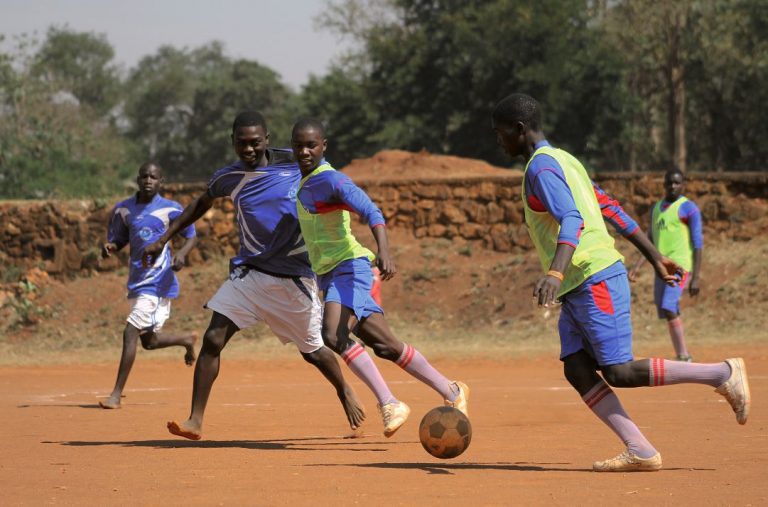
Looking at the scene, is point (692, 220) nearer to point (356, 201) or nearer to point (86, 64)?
point (356, 201)

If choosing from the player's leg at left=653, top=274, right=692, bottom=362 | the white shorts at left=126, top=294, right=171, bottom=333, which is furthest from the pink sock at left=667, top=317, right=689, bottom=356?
the white shorts at left=126, top=294, right=171, bottom=333

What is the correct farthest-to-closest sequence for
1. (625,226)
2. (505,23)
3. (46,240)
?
(505,23) < (46,240) < (625,226)

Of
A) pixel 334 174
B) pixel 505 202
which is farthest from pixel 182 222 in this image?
pixel 505 202

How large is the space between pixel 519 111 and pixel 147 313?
5749 millimetres

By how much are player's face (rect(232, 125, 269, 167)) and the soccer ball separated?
7.83 feet

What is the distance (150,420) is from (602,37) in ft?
104

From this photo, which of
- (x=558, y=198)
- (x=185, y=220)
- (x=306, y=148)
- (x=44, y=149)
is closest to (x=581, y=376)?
(x=558, y=198)

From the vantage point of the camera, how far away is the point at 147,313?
1138cm

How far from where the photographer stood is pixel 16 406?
11312 mm

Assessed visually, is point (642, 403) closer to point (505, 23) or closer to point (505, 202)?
point (505, 202)

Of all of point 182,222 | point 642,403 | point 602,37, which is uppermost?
point 602,37

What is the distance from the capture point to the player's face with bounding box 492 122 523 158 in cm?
659

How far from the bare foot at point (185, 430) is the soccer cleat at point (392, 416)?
121cm

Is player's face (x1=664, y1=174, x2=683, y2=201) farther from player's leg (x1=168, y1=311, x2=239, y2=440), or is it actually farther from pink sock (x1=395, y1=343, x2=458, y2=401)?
player's leg (x1=168, y1=311, x2=239, y2=440)
